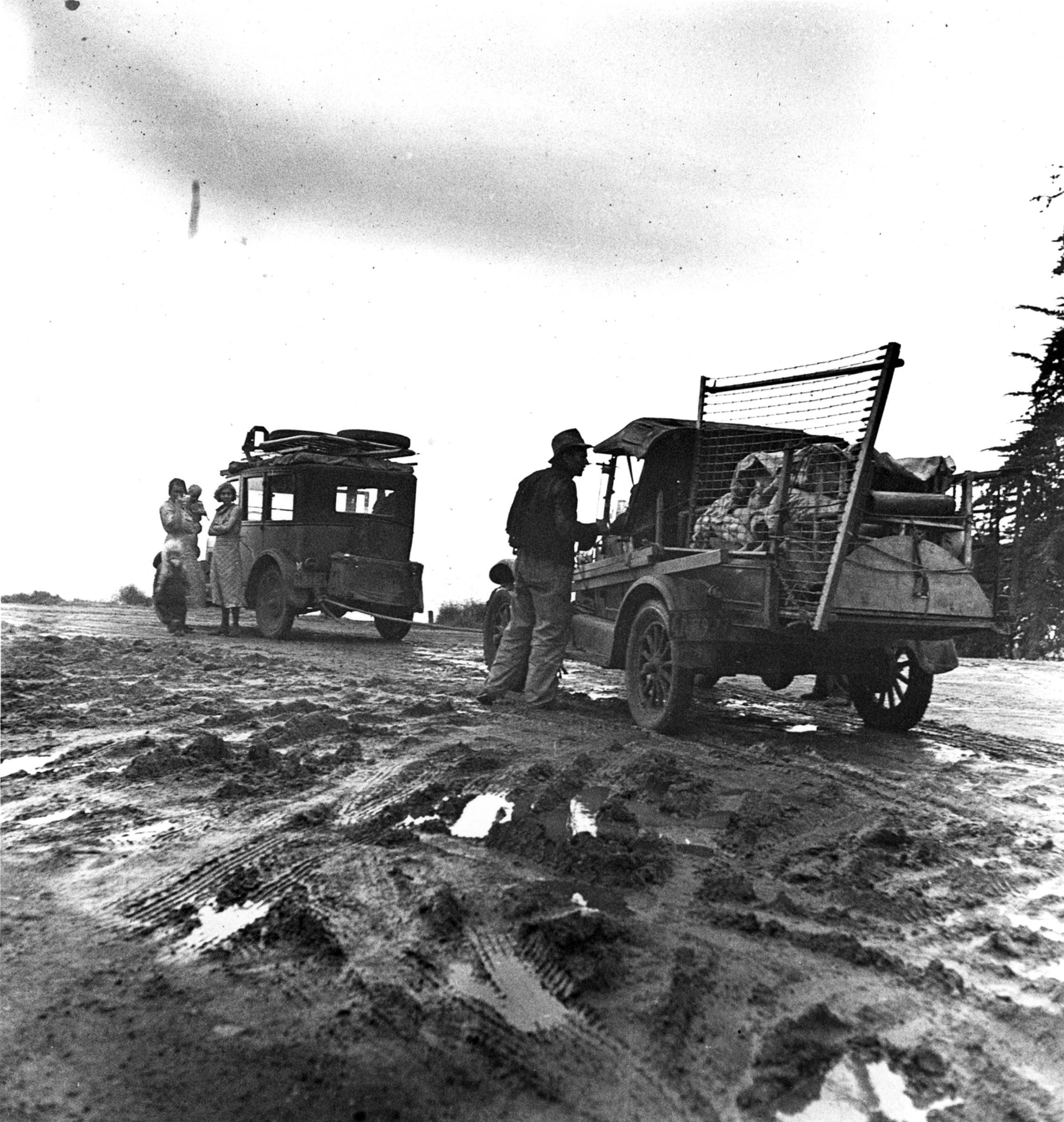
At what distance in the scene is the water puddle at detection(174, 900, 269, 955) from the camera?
2.97 meters

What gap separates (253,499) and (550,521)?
23.6 feet

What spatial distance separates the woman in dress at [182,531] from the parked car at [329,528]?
2.14 feet

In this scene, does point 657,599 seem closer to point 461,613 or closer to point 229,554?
point 229,554

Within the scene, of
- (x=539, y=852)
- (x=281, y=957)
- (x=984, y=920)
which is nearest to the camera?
(x=281, y=957)

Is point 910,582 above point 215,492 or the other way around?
the other way around

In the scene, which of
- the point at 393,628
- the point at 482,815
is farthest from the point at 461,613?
the point at 482,815

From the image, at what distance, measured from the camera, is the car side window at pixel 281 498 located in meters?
13.7

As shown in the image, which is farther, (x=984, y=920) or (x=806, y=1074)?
(x=984, y=920)

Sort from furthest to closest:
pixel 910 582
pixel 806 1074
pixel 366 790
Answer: pixel 910 582, pixel 366 790, pixel 806 1074

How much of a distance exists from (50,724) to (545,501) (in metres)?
3.98

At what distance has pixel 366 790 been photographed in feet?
16.3

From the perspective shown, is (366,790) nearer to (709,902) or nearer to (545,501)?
(709,902)

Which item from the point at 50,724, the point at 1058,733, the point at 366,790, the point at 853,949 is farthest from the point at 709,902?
the point at 1058,733

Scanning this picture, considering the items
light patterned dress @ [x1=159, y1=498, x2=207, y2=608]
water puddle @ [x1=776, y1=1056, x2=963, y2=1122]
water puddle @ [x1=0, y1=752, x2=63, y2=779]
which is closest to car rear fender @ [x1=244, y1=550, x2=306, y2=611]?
light patterned dress @ [x1=159, y1=498, x2=207, y2=608]
